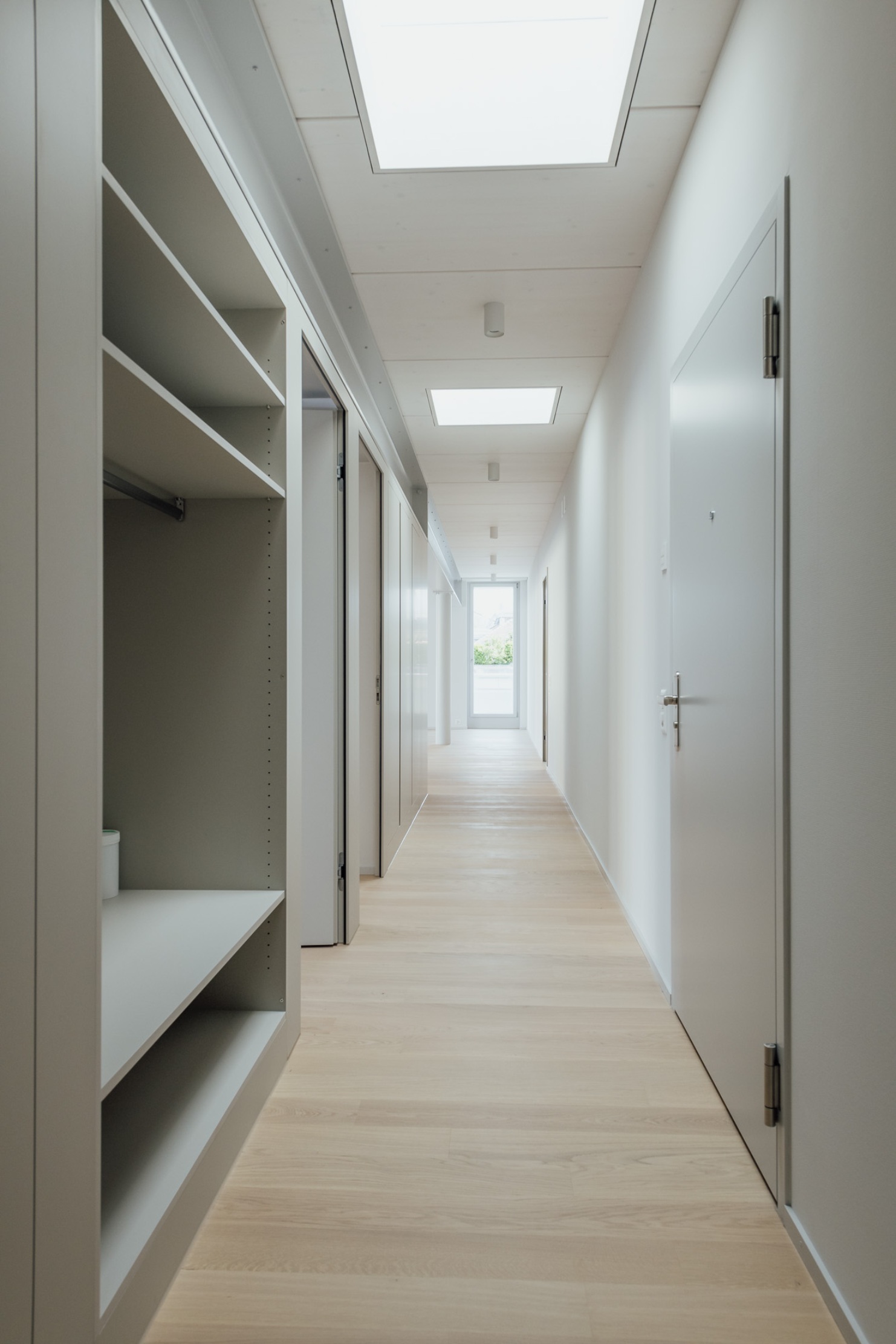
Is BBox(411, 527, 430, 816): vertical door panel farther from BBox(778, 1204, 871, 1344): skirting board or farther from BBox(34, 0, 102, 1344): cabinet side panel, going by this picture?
BBox(34, 0, 102, 1344): cabinet side panel

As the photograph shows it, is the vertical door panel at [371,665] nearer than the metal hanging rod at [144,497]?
No

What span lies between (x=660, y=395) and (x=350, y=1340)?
262 centimetres

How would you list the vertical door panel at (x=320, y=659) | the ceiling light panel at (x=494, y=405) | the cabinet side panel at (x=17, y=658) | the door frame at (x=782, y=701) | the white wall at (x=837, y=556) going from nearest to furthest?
the cabinet side panel at (x=17, y=658) < the white wall at (x=837, y=556) < the door frame at (x=782, y=701) < the vertical door panel at (x=320, y=659) < the ceiling light panel at (x=494, y=405)

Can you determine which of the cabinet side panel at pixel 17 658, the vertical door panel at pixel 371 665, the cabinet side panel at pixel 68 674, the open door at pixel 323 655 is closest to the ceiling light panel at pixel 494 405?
the vertical door panel at pixel 371 665

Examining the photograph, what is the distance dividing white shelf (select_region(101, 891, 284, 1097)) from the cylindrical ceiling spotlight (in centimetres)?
244

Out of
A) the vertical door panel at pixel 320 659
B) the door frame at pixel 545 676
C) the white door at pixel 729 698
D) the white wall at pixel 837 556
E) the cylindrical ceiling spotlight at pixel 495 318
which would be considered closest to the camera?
the white wall at pixel 837 556

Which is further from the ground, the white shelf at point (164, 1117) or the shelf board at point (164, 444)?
the shelf board at point (164, 444)

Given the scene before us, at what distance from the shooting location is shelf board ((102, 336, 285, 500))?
1280mm

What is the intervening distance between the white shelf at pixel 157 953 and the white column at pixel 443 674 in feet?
32.8

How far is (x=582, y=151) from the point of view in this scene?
2395mm

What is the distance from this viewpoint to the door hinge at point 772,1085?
158 centimetres

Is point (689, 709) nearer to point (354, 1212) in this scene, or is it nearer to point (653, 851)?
point (653, 851)

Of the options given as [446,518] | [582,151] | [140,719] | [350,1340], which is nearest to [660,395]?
[582,151]

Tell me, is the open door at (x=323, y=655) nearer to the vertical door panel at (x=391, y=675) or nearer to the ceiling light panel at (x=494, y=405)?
the vertical door panel at (x=391, y=675)
